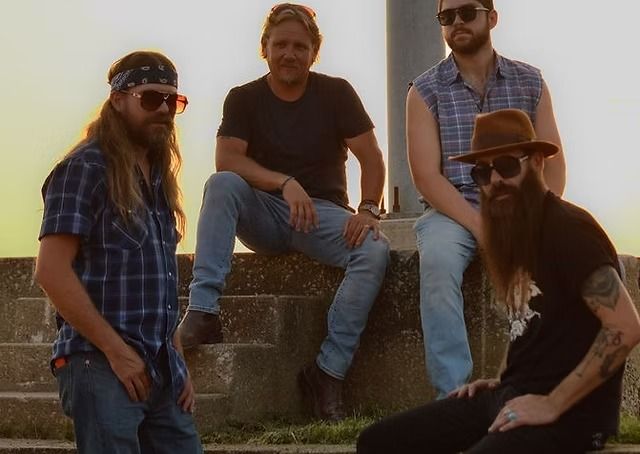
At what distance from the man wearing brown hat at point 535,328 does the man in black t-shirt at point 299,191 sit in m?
1.62

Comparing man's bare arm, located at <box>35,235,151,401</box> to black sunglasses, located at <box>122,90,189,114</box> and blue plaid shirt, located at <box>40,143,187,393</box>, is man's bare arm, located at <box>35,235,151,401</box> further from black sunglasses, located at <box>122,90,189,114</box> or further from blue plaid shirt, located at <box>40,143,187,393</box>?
black sunglasses, located at <box>122,90,189,114</box>

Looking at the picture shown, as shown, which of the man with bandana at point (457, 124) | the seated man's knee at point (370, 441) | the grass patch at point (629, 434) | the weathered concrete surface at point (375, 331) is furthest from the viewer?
the weathered concrete surface at point (375, 331)

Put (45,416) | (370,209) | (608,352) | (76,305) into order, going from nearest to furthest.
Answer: (76,305)
(608,352)
(45,416)
(370,209)

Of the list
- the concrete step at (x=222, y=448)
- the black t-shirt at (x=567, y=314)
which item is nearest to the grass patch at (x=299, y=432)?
the concrete step at (x=222, y=448)

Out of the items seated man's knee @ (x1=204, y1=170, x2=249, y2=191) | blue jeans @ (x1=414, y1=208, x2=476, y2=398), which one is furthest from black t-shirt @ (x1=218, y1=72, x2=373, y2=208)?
blue jeans @ (x1=414, y1=208, x2=476, y2=398)

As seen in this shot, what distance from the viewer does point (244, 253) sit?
640cm

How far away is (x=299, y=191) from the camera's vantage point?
5.73m

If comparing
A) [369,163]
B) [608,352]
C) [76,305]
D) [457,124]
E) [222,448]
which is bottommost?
[222,448]

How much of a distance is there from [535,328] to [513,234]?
281mm

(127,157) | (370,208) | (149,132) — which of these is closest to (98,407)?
(127,157)

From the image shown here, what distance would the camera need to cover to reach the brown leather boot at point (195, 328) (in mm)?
5406

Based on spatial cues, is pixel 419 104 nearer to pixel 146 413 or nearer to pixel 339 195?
pixel 339 195

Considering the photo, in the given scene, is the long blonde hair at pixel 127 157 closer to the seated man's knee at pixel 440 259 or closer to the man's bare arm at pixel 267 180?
the seated man's knee at pixel 440 259

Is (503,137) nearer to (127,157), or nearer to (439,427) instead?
(439,427)
